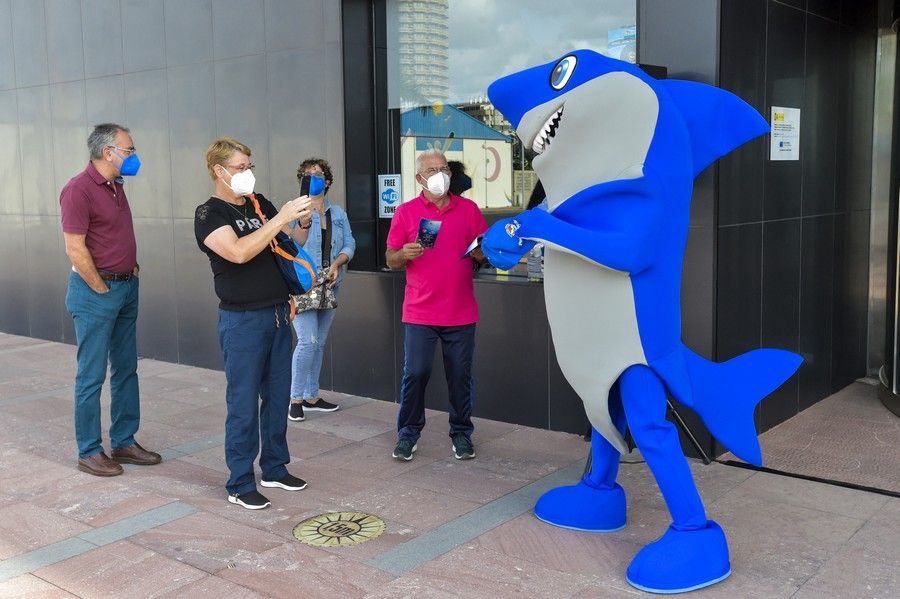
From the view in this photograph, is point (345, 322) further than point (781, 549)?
Yes

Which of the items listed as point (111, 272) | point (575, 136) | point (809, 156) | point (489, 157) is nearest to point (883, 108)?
point (809, 156)

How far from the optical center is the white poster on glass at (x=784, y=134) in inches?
241

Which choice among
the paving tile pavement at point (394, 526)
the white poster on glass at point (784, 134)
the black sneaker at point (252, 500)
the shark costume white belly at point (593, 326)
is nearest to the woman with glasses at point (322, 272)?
the paving tile pavement at point (394, 526)

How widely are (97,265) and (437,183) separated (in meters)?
Result: 2.13

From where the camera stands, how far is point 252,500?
5.01 meters

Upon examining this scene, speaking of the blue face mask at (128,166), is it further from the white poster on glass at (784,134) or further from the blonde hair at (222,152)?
the white poster on glass at (784,134)

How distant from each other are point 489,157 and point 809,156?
7.69 ft

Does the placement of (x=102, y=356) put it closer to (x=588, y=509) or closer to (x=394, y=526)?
(x=394, y=526)

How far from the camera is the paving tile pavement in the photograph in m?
4.05

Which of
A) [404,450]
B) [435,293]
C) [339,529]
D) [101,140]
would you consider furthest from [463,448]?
[101,140]

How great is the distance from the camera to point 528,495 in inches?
203

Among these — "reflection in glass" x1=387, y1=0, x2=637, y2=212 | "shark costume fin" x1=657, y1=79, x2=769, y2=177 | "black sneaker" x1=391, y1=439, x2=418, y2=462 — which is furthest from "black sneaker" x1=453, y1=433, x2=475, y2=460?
"shark costume fin" x1=657, y1=79, x2=769, y2=177

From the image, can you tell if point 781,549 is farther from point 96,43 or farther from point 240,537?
point 96,43

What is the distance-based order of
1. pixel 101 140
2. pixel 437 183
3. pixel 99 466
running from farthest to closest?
pixel 99 466 → pixel 101 140 → pixel 437 183
